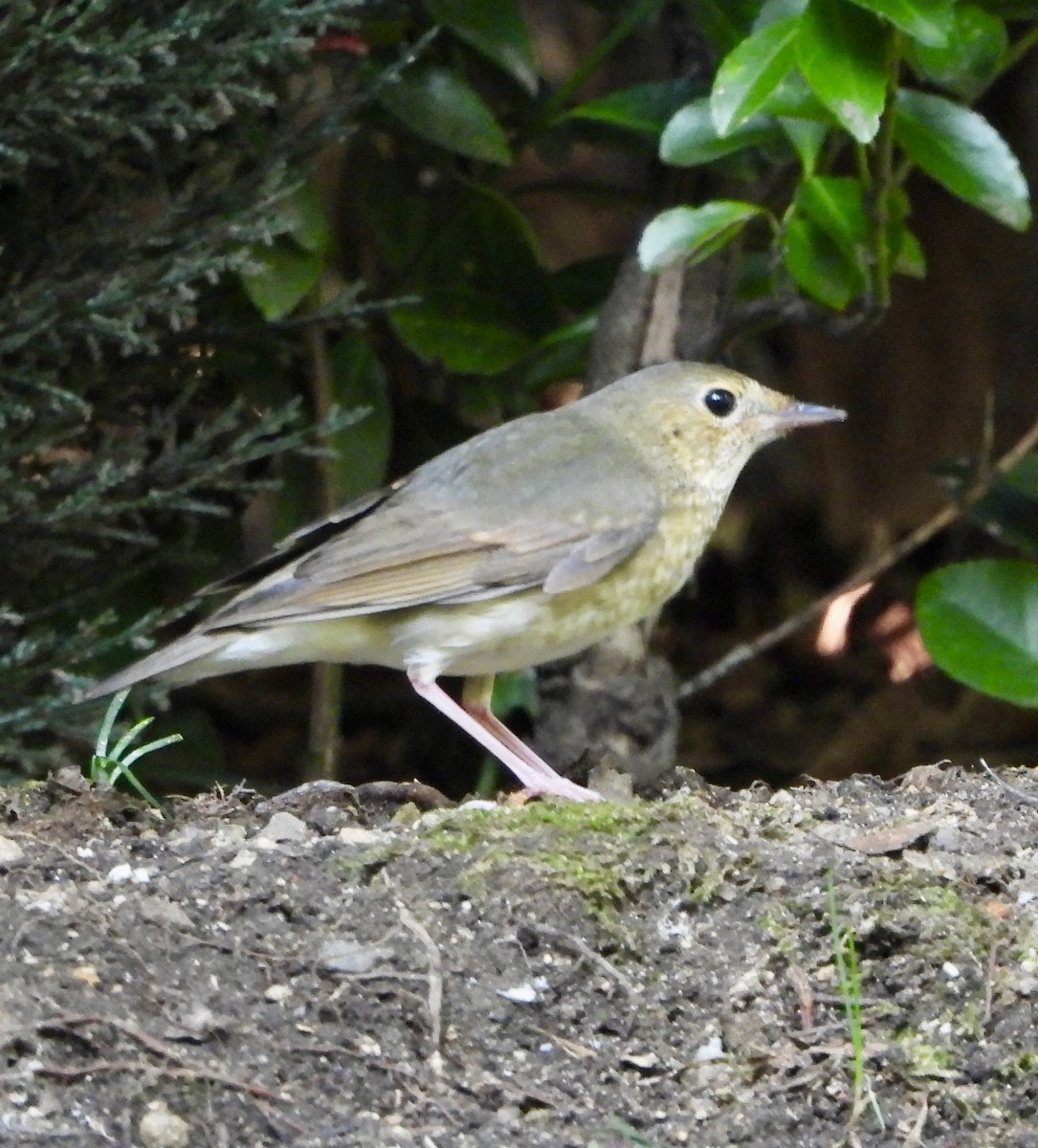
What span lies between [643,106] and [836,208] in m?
0.72

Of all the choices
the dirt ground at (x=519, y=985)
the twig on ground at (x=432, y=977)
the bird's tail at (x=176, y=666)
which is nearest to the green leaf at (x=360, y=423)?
the bird's tail at (x=176, y=666)

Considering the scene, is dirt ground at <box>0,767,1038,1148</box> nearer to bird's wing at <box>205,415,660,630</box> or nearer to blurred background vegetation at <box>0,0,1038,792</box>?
bird's wing at <box>205,415,660,630</box>

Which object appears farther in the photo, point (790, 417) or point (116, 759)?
point (790, 417)

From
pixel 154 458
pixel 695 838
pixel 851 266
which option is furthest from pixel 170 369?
pixel 695 838

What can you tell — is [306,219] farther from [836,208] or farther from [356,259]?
[836,208]

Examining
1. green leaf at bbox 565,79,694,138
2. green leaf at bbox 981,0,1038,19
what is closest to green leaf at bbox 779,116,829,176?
green leaf at bbox 565,79,694,138

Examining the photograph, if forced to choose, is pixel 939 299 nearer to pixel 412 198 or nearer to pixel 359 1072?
pixel 412 198

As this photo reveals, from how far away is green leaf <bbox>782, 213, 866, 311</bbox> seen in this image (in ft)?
12.0

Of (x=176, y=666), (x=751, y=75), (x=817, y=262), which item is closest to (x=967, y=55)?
(x=817, y=262)

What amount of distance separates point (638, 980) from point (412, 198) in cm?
272

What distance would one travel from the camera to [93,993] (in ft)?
7.39

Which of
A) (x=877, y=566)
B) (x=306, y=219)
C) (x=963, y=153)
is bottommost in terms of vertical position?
(x=877, y=566)

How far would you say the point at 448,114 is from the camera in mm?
4090

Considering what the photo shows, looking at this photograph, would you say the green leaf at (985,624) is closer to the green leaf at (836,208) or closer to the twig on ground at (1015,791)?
the twig on ground at (1015,791)
